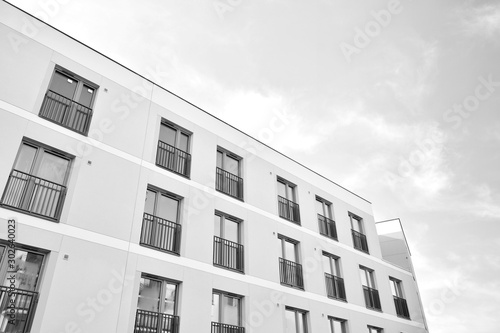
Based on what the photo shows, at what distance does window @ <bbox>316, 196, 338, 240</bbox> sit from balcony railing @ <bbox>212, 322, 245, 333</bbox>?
740cm

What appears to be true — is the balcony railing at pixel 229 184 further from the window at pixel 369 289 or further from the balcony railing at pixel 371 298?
the balcony railing at pixel 371 298

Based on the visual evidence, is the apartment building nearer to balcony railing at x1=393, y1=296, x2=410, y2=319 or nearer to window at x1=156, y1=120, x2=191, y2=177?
window at x1=156, y1=120, x2=191, y2=177

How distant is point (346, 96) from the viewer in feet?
51.1

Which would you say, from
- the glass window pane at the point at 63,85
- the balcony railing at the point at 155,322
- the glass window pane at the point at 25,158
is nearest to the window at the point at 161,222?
the balcony railing at the point at 155,322

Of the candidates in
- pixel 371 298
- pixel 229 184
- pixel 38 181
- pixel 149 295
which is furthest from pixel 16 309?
pixel 371 298

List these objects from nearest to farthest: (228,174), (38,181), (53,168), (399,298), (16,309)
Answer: (16,309)
(38,181)
(53,168)
(228,174)
(399,298)

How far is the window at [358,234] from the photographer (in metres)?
21.0

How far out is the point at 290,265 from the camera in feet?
53.5

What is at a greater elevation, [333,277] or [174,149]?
[174,149]

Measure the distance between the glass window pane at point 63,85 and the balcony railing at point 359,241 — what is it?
15918mm

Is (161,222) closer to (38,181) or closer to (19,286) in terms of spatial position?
(38,181)

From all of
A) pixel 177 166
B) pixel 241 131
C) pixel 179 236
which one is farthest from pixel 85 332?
pixel 241 131

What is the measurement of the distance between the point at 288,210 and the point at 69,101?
1051 cm

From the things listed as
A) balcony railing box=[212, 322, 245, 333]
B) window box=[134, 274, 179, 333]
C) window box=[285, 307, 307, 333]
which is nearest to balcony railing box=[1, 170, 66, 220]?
window box=[134, 274, 179, 333]
